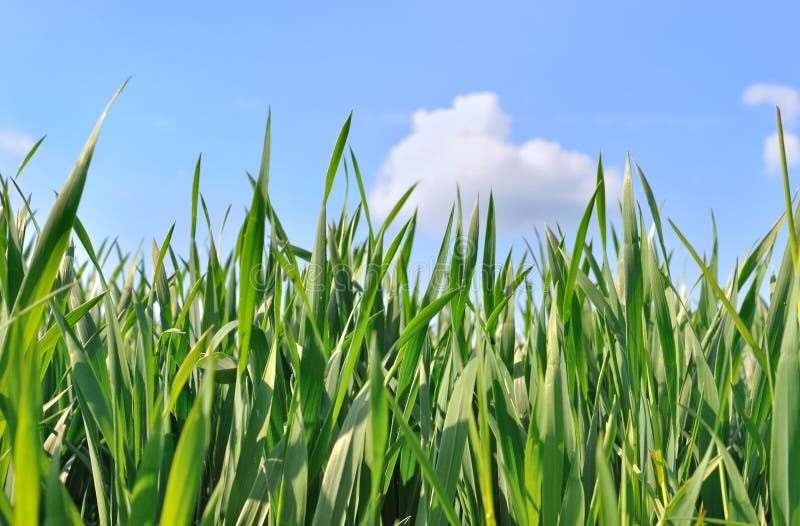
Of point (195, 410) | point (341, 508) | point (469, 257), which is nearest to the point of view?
point (195, 410)

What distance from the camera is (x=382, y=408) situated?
42cm

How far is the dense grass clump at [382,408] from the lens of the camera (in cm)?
46

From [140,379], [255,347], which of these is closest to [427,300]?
[255,347]

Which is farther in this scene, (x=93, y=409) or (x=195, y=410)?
(x=93, y=409)

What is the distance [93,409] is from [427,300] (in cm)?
44

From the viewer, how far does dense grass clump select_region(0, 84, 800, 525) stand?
0.46m

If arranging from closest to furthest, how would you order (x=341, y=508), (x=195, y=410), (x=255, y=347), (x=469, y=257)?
(x=195, y=410)
(x=341, y=508)
(x=255, y=347)
(x=469, y=257)

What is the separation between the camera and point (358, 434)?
0.56m

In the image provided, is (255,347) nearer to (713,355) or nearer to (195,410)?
(195,410)

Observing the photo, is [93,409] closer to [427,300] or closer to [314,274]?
[314,274]

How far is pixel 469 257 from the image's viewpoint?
0.78 m

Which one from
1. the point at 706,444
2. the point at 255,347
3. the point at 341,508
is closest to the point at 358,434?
the point at 341,508

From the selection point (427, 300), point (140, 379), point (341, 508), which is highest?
point (427, 300)

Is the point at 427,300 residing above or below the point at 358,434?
above
